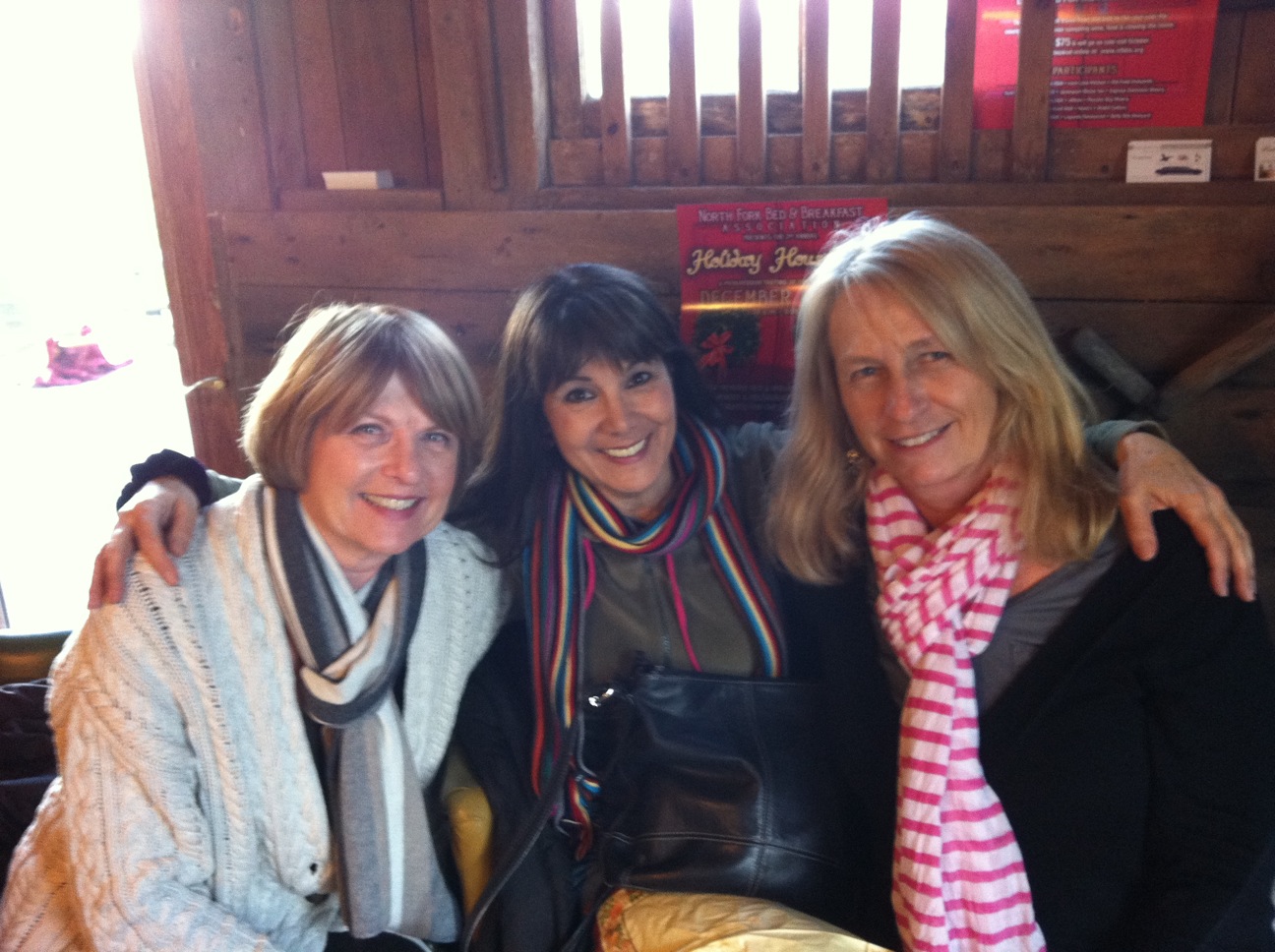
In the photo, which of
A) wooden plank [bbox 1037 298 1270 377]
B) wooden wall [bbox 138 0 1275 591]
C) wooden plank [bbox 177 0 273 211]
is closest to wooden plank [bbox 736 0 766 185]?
wooden wall [bbox 138 0 1275 591]

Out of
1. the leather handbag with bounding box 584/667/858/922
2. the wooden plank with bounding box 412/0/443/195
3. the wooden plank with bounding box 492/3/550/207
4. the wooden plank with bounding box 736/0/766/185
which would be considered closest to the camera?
the leather handbag with bounding box 584/667/858/922

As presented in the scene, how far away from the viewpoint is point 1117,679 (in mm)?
1375

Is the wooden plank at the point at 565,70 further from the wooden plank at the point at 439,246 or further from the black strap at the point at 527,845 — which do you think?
the black strap at the point at 527,845

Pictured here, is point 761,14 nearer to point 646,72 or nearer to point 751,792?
point 646,72

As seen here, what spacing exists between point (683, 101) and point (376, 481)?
1040 mm

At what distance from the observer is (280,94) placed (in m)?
2.32

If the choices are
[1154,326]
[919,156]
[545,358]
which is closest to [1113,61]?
[919,156]

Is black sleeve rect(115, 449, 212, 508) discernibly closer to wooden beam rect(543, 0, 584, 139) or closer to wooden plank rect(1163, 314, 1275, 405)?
wooden beam rect(543, 0, 584, 139)

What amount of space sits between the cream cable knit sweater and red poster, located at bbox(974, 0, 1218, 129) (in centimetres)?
151

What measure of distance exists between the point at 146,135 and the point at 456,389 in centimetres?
152

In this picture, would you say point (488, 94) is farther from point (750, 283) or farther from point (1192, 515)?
point (1192, 515)

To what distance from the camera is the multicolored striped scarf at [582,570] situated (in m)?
1.66

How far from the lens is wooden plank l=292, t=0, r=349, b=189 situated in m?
2.24

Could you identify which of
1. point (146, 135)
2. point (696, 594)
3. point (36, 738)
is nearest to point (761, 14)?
point (696, 594)
